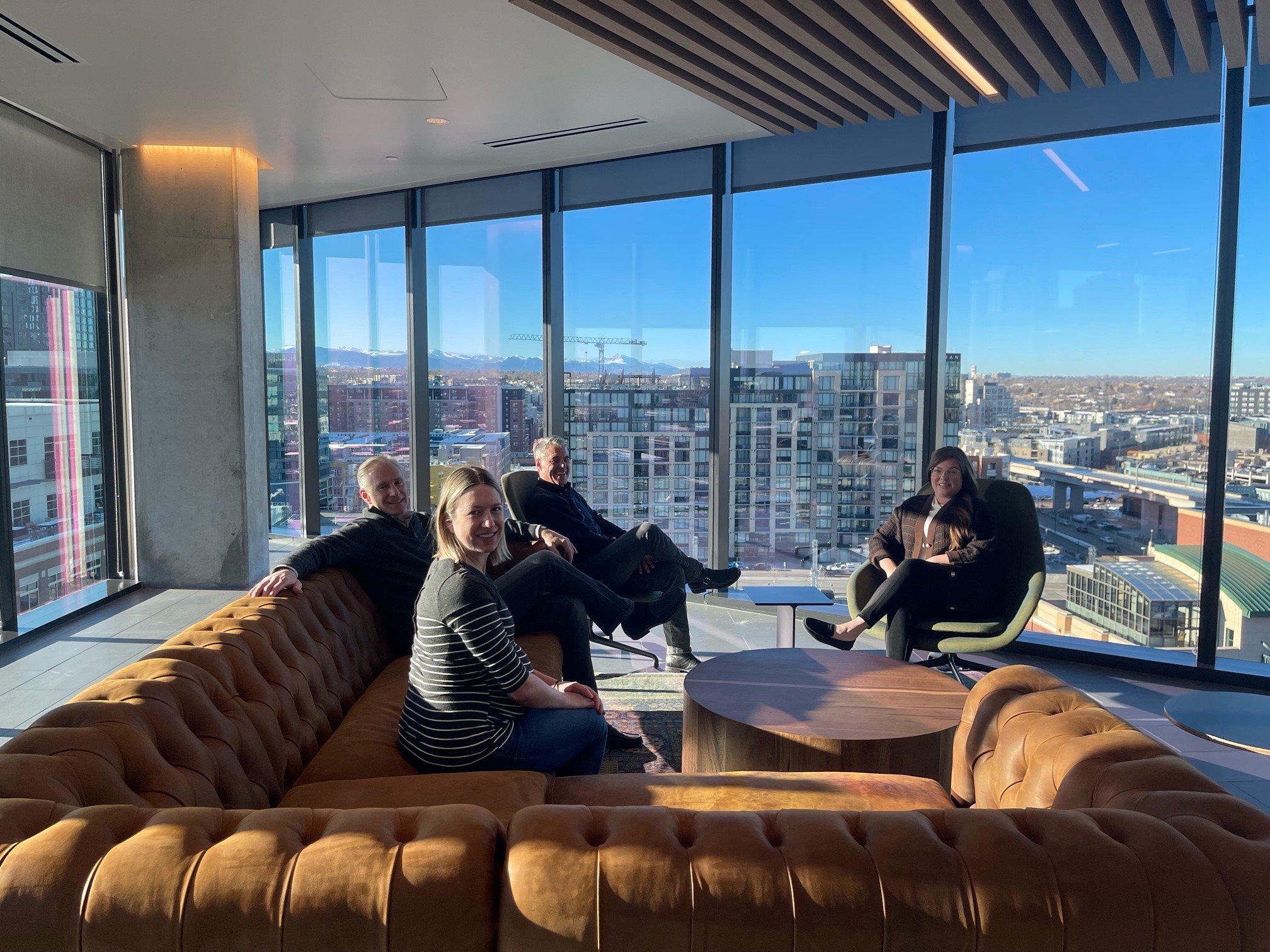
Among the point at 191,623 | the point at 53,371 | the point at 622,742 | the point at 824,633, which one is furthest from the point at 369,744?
the point at 53,371

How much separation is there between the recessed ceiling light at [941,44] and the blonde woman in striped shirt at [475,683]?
2.77 m

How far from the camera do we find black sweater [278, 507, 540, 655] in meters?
3.46

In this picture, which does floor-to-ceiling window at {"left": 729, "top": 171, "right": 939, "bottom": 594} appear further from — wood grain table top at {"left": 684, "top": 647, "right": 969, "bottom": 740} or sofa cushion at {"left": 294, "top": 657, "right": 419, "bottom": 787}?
sofa cushion at {"left": 294, "top": 657, "right": 419, "bottom": 787}

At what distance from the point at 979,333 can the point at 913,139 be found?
1.27m

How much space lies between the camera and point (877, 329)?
5742mm

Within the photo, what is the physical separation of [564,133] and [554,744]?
4.48 metres

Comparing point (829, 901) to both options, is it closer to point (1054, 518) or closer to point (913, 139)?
point (1054, 518)

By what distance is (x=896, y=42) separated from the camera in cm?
395

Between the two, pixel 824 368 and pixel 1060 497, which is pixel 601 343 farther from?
pixel 1060 497

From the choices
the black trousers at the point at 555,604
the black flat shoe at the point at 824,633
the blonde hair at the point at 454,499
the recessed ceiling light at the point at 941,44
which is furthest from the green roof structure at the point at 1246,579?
the blonde hair at the point at 454,499

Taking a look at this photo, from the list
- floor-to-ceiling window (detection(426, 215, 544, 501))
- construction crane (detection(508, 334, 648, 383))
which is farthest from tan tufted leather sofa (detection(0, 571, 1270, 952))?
floor-to-ceiling window (detection(426, 215, 544, 501))

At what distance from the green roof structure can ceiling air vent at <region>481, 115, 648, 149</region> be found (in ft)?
13.5

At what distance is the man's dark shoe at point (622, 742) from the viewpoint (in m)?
3.72

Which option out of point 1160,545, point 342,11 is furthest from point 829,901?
point 1160,545
